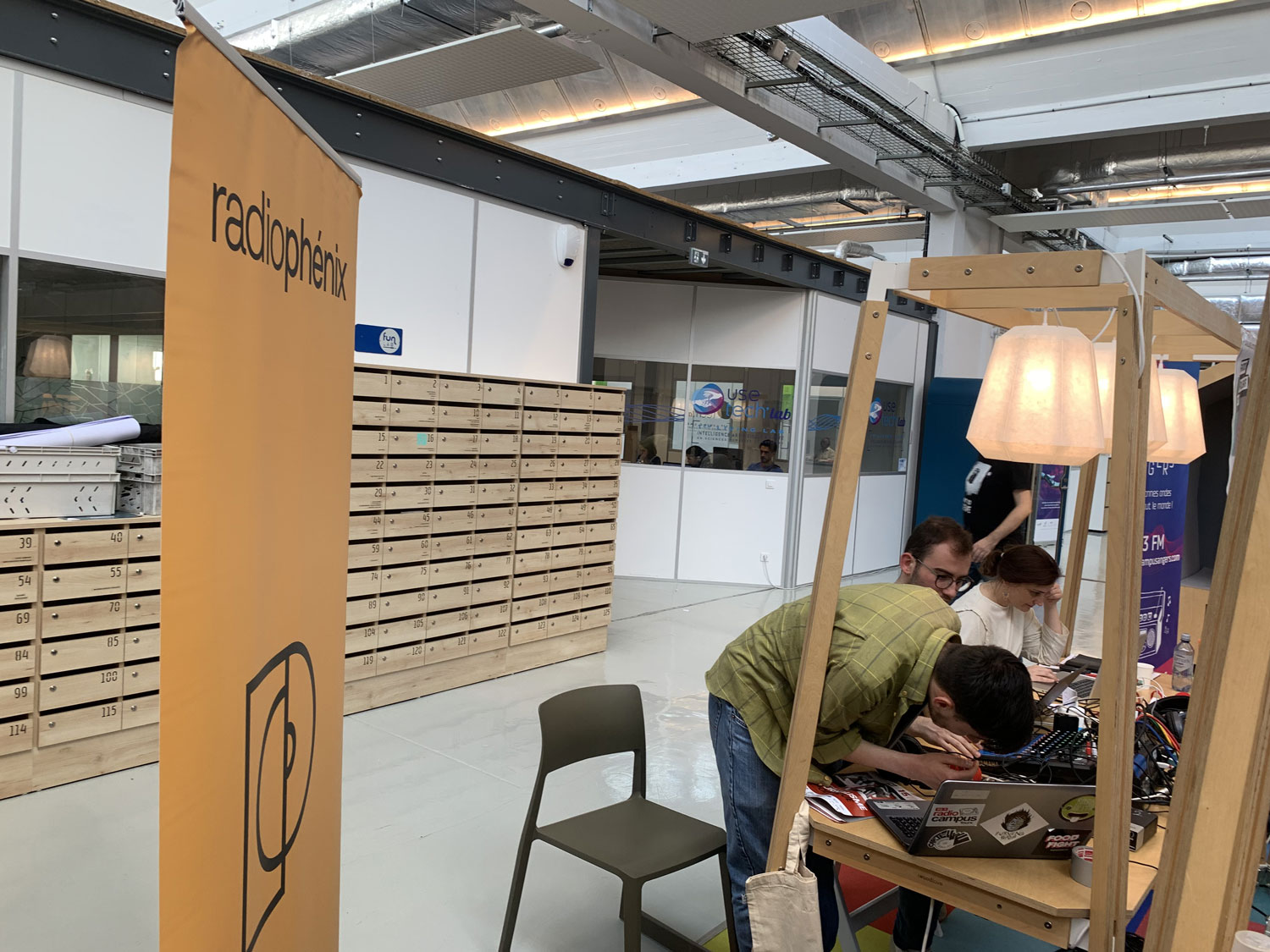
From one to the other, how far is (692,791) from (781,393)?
535cm

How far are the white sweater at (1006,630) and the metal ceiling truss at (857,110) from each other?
11.9 feet

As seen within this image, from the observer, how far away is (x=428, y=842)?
10.8 feet

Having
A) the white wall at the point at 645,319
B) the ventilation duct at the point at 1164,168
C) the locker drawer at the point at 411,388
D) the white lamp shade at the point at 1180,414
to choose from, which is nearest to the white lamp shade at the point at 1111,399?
the white lamp shade at the point at 1180,414

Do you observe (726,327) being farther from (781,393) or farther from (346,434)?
(346,434)

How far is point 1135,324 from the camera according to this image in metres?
1.72

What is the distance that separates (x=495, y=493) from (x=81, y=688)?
2315mm

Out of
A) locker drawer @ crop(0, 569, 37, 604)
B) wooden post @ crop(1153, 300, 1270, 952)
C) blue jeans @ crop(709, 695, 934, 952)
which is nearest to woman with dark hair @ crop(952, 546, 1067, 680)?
blue jeans @ crop(709, 695, 934, 952)

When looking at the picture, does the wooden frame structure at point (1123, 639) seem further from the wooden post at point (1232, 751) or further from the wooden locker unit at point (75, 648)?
the wooden locker unit at point (75, 648)

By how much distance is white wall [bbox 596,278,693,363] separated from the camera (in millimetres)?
8680

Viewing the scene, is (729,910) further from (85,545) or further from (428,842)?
(85,545)

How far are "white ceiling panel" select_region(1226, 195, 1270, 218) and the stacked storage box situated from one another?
28.1ft

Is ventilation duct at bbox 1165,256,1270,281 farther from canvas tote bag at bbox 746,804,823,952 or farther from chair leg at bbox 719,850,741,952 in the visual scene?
canvas tote bag at bbox 746,804,823,952

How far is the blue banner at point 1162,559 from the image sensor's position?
5.09m

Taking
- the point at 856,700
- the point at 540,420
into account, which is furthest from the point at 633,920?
the point at 540,420
